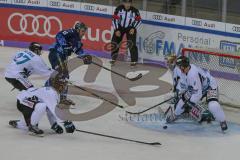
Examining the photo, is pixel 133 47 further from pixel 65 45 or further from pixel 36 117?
pixel 36 117

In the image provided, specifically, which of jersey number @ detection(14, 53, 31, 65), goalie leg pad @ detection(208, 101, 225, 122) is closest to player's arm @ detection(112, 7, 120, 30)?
jersey number @ detection(14, 53, 31, 65)

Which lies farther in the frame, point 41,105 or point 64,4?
point 64,4

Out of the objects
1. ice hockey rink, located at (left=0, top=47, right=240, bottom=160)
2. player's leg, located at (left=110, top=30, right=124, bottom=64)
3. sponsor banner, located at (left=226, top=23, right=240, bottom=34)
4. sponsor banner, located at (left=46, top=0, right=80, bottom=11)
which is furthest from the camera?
sponsor banner, located at (left=46, top=0, right=80, bottom=11)

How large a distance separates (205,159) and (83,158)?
132 centimetres

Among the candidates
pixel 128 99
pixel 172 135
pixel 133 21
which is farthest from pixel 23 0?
pixel 172 135

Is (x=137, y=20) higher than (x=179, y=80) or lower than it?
higher

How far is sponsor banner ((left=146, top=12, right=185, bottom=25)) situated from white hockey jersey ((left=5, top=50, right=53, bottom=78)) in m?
4.62

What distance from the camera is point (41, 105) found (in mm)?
7590

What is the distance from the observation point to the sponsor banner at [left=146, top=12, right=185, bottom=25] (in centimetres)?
1254

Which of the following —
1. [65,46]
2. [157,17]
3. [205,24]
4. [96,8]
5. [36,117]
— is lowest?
[36,117]

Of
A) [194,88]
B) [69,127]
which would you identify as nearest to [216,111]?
[194,88]

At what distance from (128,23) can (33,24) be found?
2.43m

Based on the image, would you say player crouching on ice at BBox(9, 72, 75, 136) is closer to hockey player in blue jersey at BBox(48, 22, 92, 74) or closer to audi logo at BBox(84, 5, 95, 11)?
hockey player in blue jersey at BBox(48, 22, 92, 74)

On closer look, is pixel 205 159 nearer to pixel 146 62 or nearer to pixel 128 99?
pixel 128 99
